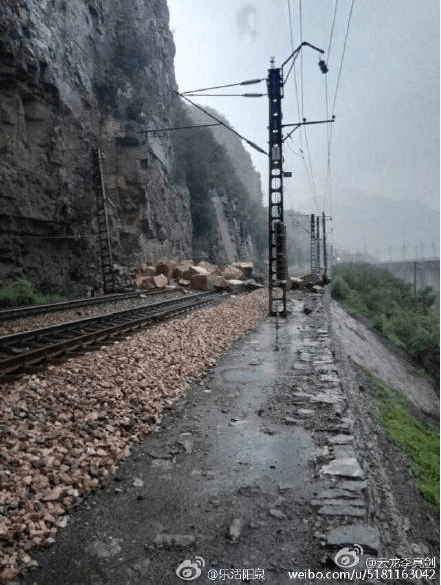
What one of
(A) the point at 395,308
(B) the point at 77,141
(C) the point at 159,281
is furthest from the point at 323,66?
(A) the point at 395,308

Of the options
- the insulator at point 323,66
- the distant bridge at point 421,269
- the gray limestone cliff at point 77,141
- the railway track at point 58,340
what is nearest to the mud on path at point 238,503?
the railway track at point 58,340

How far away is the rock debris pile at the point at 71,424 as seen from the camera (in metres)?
2.79

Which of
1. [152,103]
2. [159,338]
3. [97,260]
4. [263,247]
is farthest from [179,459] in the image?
[263,247]

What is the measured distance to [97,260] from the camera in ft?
77.2

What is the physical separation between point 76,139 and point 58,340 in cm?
1856

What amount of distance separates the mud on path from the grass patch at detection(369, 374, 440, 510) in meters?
1.34

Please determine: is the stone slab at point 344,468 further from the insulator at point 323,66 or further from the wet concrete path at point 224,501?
the insulator at point 323,66

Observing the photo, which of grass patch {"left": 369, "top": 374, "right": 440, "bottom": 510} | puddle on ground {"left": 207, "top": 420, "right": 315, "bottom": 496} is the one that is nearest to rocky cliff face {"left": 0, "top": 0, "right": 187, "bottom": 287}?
grass patch {"left": 369, "top": 374, "right": 440, "bottom": 510}

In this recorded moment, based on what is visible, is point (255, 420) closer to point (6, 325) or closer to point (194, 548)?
point (194, 548)

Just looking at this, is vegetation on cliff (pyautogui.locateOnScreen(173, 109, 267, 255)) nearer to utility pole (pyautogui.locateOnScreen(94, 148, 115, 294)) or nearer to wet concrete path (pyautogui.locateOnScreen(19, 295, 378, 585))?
utility pole (pyautogui.locateOnScreen(94, 148, 115, 294))

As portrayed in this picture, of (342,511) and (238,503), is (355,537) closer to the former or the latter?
(342,511)

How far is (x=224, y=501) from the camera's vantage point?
3072 mm

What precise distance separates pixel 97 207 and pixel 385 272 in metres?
34.6

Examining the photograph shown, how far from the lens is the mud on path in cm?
245
